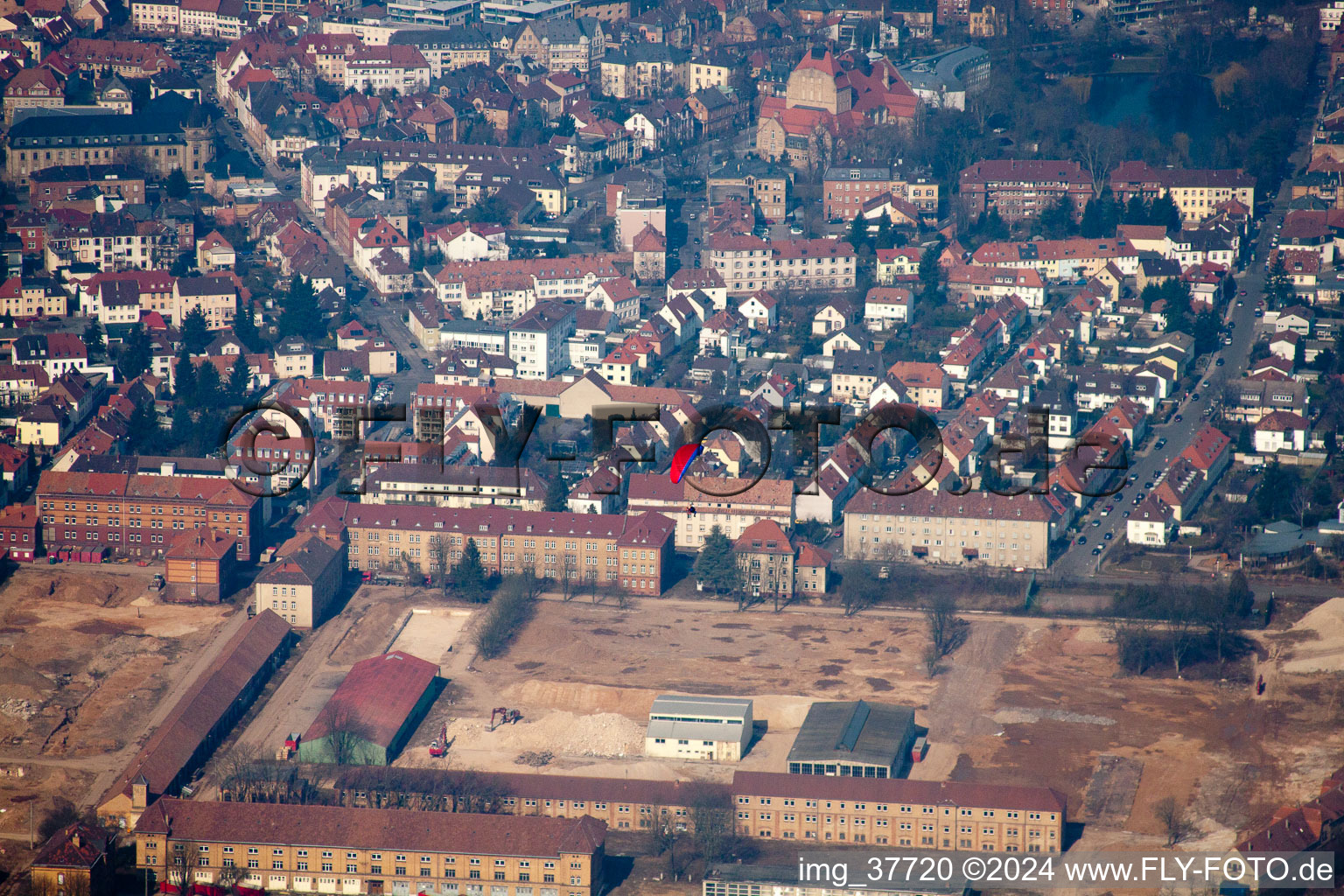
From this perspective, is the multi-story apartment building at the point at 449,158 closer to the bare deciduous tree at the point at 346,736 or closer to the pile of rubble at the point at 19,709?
the pile of rubble at the point at 19,709

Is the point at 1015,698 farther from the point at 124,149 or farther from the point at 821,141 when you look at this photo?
the point at 124,149

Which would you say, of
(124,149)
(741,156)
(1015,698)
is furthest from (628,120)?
(1015,698)

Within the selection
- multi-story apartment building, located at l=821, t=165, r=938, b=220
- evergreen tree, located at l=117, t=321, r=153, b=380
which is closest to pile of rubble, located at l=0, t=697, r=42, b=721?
evergreen tree, located at l=117, t=321, r=153, b=380

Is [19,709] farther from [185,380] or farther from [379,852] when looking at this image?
[185,380]

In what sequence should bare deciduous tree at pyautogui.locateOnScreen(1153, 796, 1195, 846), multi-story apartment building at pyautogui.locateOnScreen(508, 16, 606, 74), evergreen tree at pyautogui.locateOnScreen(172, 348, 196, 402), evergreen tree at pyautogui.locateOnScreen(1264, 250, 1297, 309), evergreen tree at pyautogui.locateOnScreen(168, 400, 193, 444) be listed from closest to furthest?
bare deciduous tree at pyautogui.locateOnScreen(1153, 796, 1195, 846) → evergreen tree at pyautogui.locateOnScreen(168, 400, 193, 444) → evergreen tree at pyautogui.locateOnScreen(172, 348, 196, 402) → evergreen tree at pyautogui.locateOnScreen(1264, 250, 1297, 309) → multi-story apartment building at pyautogui.locateOnScreen(508, 16, 606, 74)

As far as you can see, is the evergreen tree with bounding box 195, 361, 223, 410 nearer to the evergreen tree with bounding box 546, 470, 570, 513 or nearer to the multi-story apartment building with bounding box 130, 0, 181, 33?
the evergreen tree with bounding box 546, 470, 570, 513
